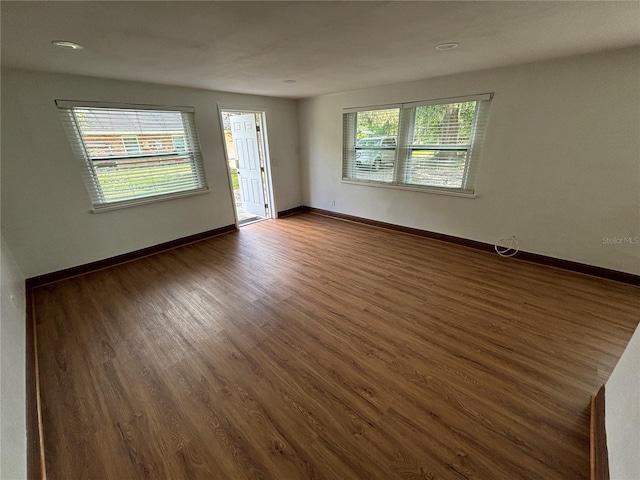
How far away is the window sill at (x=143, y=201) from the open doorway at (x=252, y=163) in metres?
0.73

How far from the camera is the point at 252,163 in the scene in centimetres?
503

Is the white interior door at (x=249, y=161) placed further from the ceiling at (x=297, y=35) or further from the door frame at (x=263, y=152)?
the ceiling at (x=297, y=35)

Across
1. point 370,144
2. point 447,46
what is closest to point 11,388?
point 447,46

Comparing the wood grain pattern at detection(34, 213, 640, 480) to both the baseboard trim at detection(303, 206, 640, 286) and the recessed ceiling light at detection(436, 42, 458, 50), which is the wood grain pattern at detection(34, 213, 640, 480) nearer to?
the baseboard trim at detection(303, 206, 640, 286)

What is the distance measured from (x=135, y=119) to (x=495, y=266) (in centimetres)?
485

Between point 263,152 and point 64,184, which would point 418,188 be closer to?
point 263,152

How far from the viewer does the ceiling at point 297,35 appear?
4.80 feet

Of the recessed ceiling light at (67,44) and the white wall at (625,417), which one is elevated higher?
the recessed ceiling light at (67,44)

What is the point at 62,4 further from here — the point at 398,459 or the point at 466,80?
the point at 466,80

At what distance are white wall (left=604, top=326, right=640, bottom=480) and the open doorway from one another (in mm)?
4568

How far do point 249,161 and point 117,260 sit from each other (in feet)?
9.09

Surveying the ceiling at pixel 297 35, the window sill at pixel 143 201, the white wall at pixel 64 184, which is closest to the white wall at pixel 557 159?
the ceiling at pixel 297 35

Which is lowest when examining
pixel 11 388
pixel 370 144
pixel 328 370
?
pixel 328 370

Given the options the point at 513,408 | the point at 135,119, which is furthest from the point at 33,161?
the point at 513,408
